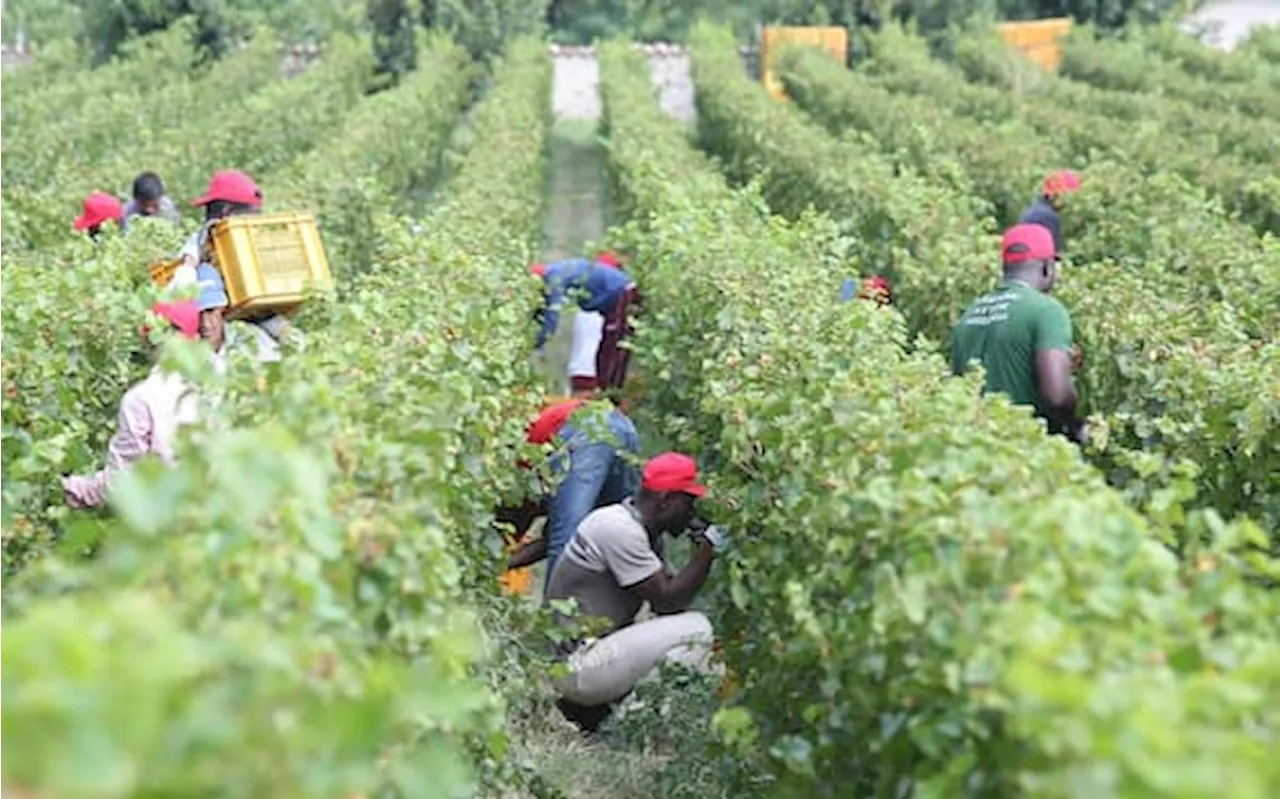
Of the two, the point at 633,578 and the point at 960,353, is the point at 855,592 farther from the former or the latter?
the point at 960,353

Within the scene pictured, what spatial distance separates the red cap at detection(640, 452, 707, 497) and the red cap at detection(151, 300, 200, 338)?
1.72 metres

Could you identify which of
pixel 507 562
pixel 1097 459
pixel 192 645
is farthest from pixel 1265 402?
pixel 192 645

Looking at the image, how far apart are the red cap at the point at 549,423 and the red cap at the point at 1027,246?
67.2 inches

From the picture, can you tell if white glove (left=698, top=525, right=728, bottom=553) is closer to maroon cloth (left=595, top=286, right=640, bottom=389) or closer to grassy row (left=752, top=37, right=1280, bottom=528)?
grassy row (left=752, top=37, right=1280, bottom=528)

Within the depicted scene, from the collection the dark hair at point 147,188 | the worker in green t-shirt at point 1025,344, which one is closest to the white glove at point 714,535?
the worker in green t-shirt at point 1025,344

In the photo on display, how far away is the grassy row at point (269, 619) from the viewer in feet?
9.58

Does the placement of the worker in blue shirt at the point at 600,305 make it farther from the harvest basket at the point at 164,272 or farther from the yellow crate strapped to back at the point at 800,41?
the yellow crate strapped to back at the point at 800,41

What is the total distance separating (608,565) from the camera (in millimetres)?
8367

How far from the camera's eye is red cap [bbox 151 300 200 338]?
726cm

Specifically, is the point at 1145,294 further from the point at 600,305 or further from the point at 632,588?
the point at 600,305

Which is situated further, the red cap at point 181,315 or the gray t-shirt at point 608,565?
the gray t-shirt at point 608,565

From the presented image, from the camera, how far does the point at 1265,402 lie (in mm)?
7254

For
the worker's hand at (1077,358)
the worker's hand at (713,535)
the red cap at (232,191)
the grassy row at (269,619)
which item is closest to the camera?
the grassy row at (269,619)

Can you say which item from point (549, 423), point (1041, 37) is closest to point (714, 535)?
point (549, 423)
